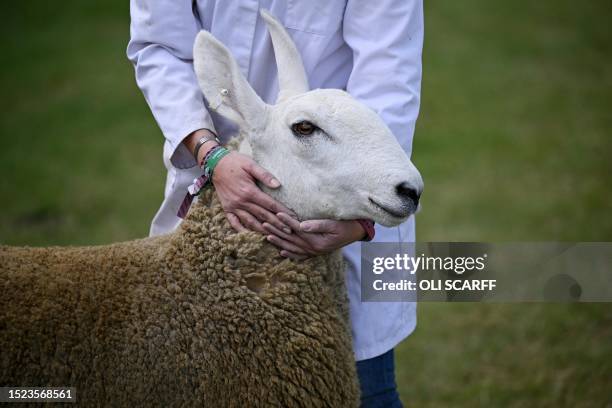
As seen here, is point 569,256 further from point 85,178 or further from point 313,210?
point 85,178

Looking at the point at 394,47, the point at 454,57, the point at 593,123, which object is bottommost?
the point at 394,47

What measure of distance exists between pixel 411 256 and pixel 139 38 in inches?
53.9

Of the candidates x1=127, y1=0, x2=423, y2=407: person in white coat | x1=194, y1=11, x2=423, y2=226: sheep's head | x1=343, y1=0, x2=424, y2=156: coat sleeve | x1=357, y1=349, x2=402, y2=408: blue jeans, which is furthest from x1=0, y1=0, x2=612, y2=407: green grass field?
x1=194, y1=11, x2=423, y2=226: sheep's head

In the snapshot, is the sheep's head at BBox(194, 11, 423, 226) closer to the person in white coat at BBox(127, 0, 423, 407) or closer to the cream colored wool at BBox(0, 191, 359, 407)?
the person in white coat at BBox(127, 0, 423, 407)

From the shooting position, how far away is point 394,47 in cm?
268

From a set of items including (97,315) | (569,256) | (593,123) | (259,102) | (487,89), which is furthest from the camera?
(487,89)

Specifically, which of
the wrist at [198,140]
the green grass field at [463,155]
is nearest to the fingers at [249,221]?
the wrist at [198,140]

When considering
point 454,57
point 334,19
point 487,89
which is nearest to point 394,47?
point 334,19

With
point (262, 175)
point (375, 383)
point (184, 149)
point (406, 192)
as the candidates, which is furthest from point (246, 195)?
point (375, 383)

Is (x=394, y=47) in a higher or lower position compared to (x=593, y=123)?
lower

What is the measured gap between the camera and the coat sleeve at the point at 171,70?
2.67 meters

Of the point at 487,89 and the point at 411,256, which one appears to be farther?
the point at 487,89

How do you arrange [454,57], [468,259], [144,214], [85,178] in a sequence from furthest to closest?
1. [454,57]
2. [85,178]
3. [144,214]
4. [468,259]

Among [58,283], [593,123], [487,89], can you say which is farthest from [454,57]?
[58,283]
